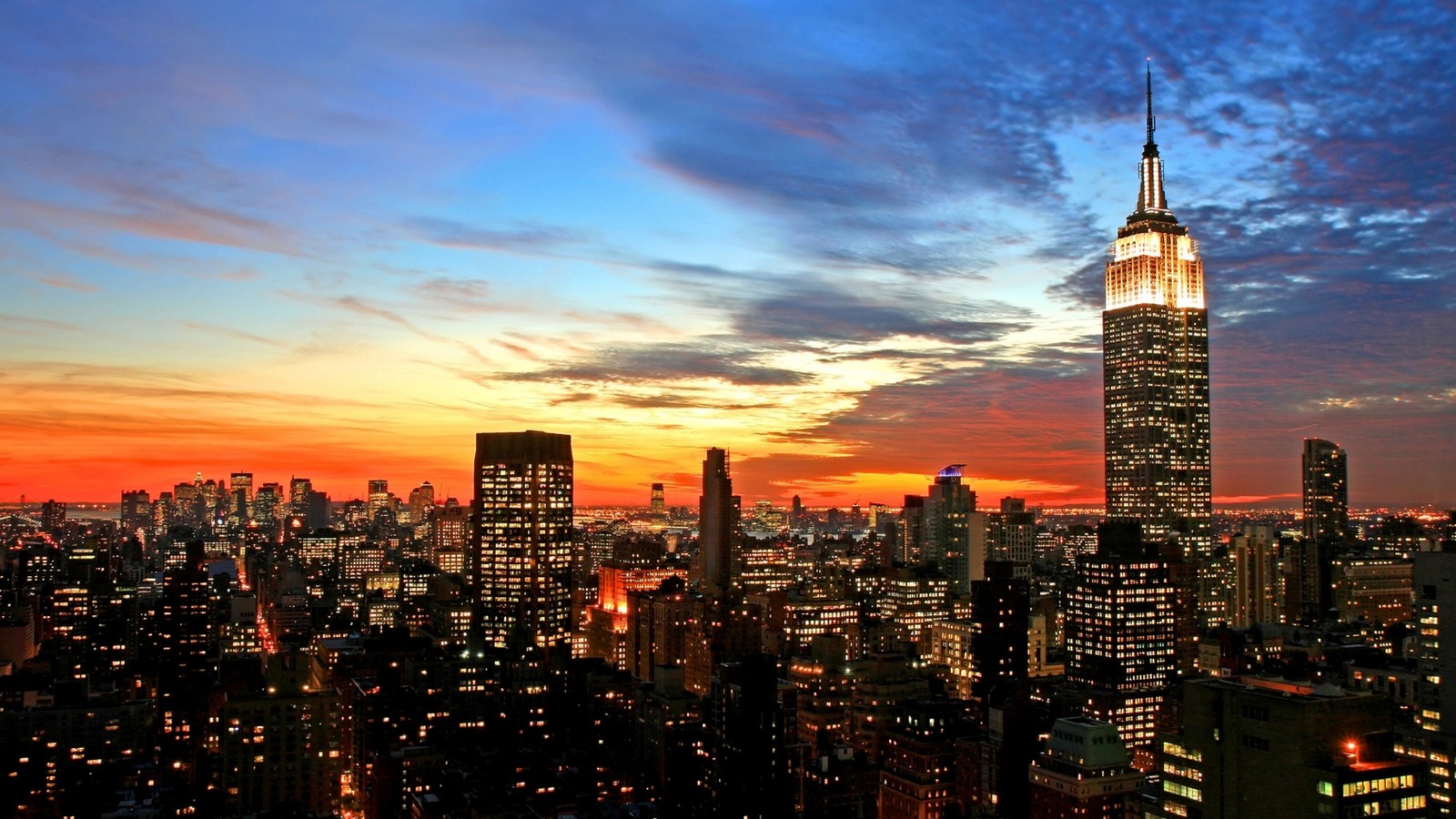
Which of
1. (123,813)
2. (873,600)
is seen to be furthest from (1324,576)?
(123,813)

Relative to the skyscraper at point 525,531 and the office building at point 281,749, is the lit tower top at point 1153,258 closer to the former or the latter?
the skyscraper at point 525,531

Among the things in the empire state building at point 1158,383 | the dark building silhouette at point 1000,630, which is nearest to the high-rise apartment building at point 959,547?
the empire state building at point 1158,383

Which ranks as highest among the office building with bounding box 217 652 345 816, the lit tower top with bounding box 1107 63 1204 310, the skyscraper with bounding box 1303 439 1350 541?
the lit tower top with bounding box 1107 63 1204 310

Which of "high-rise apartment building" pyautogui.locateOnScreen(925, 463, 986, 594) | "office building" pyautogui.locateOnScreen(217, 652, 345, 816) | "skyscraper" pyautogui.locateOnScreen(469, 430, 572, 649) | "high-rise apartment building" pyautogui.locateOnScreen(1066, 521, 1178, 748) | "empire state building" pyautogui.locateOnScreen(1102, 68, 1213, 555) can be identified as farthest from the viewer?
"high-rise apartment building" pyautogui.locateOnScreen(925, 463, 986, 594)

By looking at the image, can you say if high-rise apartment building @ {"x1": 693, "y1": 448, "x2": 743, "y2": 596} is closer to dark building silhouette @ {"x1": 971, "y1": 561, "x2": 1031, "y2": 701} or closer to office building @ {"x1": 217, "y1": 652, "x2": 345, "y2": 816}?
dark building silhouette @ {"x1": 971, "y1": 561, "x2": 1031, "y2": 701}

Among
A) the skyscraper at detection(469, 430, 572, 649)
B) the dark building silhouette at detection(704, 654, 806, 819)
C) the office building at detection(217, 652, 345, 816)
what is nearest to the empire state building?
the skyscraper at detection(469, 430, 572, 649)

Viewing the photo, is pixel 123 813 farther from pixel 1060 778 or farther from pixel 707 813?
pixel 1060 778

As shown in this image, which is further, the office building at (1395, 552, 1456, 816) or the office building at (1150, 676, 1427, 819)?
the office building at (1395, 552, 1456, 816)
